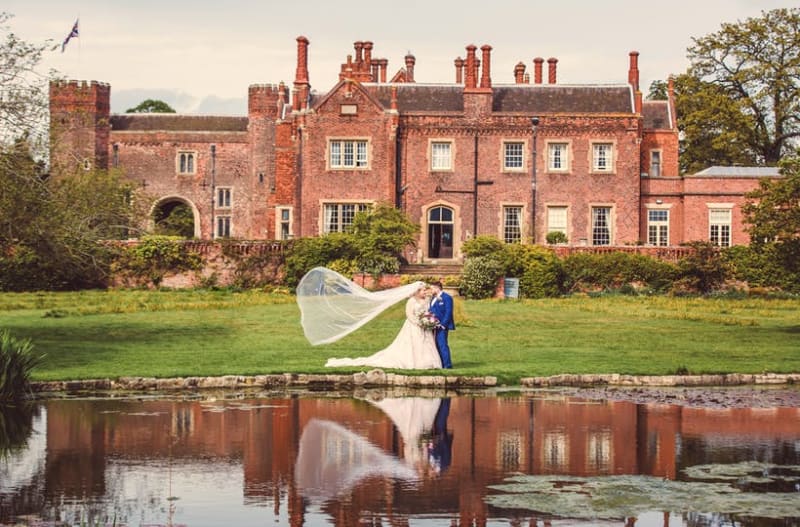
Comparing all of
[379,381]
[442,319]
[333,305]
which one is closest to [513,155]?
[333,305]

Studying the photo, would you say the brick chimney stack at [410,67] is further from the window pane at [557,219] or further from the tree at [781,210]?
the tree at [781,210]

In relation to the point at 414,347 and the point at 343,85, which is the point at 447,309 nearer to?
the point at 414,347

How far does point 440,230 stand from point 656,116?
526 inches

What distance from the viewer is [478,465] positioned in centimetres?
1438

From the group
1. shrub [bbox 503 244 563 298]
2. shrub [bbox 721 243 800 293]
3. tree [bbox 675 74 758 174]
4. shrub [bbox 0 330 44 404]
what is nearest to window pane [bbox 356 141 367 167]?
shrub [bbox 503 244 563 298]

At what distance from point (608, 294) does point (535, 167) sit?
11217 mm

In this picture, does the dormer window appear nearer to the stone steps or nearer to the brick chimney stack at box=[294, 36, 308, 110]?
the brick chimney stack at box=[294, 36, 308, 110]

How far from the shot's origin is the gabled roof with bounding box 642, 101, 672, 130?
62.7 metres

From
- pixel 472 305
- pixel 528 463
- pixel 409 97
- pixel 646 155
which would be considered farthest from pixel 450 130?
pixel 528 463

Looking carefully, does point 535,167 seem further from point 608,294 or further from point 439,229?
point 608,294

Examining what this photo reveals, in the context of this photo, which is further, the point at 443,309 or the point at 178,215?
the point at 178,215

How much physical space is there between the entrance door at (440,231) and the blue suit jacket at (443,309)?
34.2m

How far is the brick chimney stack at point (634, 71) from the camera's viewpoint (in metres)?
59.9

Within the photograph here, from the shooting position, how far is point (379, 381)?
21938 mm
